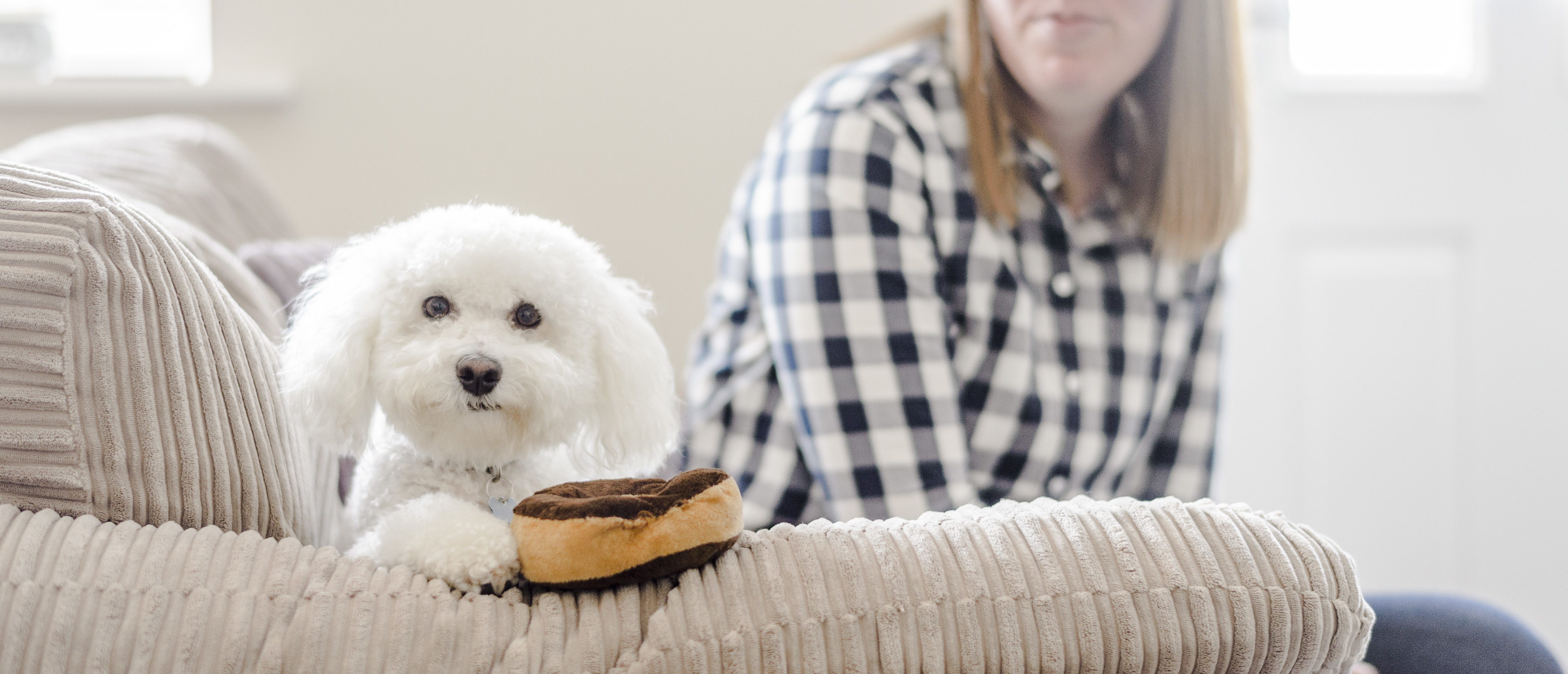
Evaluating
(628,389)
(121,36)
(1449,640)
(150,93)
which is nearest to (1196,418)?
(1449,640)

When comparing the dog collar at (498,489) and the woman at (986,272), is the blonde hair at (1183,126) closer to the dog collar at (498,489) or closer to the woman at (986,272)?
the woman at (986,272)

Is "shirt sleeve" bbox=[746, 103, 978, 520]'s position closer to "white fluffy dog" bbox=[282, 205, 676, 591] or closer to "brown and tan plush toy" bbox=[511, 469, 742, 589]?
"white fluffy dog" bbox=[282, 205, 676, 591]

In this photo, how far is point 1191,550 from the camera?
0.49 m

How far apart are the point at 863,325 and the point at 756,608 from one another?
49cm

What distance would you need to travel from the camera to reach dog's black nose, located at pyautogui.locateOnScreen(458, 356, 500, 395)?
1.77 ft

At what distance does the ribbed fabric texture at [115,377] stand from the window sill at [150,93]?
1200mm

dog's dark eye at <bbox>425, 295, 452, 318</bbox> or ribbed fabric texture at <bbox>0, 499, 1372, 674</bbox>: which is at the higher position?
dog's dark eye at <bbox>425, 295, 452, 318</bbox>

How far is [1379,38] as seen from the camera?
194 centimetres

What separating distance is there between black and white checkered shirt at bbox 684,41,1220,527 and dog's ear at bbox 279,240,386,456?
1.47ft

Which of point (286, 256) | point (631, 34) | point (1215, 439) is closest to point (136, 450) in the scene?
point (286, 256)

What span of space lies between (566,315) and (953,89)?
2.10 feet

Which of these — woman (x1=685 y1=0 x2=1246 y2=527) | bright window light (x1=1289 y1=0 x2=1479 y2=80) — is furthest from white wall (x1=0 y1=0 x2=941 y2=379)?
bright window light (x1=1289 y1=0 x2=1479 y2=80)

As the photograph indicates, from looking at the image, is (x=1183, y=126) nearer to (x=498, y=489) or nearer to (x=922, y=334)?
(x=922, y=334)

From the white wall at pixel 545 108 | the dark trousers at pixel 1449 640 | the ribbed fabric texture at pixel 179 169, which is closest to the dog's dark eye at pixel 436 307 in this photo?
the ribbed fabric texture at pixel 179 169
